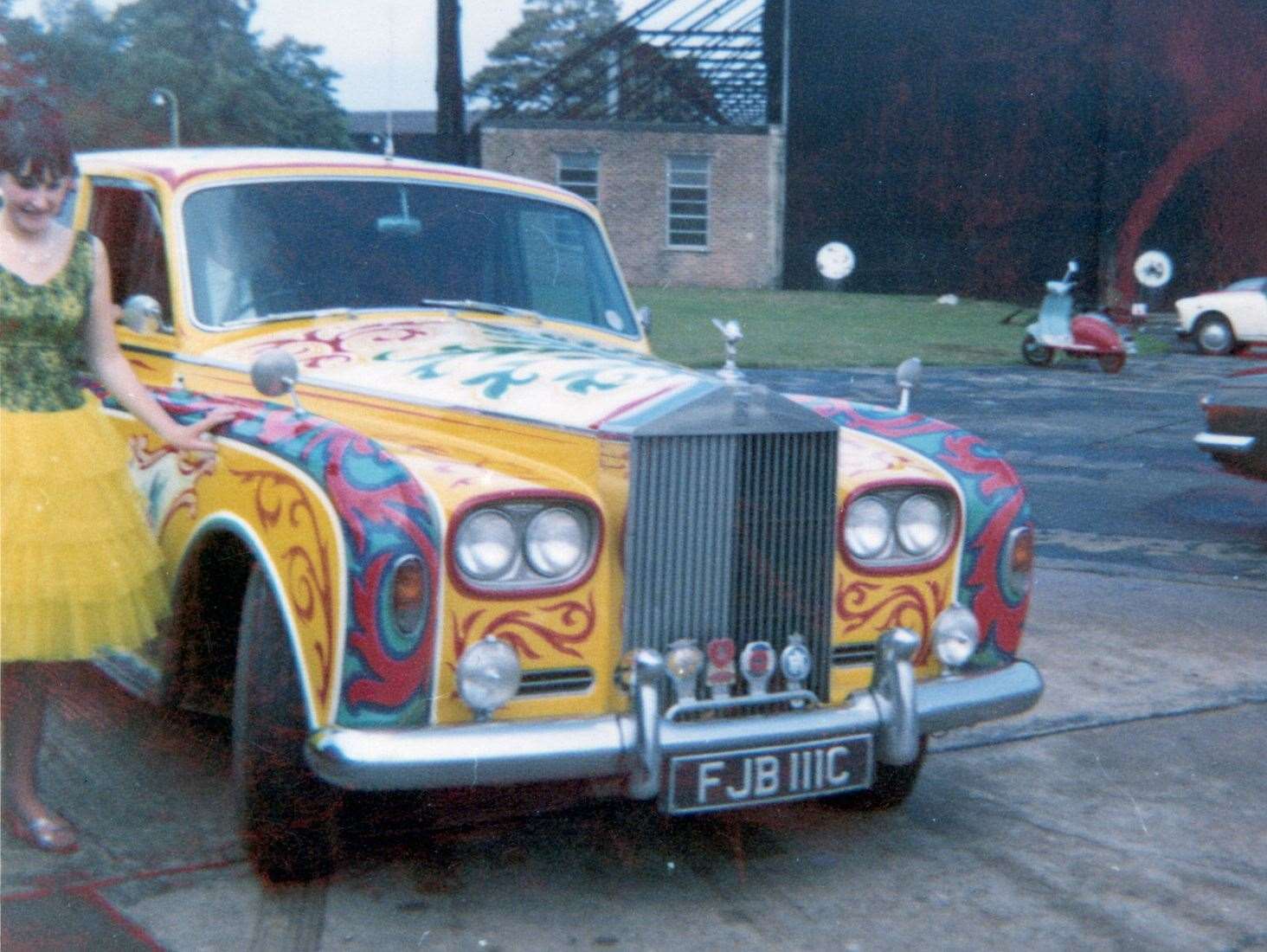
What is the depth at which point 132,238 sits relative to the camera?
4688 millimetres

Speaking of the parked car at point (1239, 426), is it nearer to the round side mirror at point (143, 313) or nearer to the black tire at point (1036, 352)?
the round side mirror at point (143, 313)

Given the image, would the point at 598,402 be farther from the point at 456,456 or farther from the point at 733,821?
the point at 733,821

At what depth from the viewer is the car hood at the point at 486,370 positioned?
3605mm

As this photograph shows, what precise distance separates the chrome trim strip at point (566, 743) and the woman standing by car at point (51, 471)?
2.46 ft

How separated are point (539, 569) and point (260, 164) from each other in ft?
6.16

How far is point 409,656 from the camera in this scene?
3195mm

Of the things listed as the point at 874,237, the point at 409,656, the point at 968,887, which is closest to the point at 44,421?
the point at 409,656

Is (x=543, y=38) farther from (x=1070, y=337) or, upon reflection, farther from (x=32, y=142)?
(x=32, y=142)

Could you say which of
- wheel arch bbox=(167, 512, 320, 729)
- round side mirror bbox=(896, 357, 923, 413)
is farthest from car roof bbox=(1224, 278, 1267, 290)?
wheel arch bbox=(167, 512, 320, 729)

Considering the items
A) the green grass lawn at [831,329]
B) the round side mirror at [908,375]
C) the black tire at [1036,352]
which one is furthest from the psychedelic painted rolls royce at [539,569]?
the black tire at [1036,352]

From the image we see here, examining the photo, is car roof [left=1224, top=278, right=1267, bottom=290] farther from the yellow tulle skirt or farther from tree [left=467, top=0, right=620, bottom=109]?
tree [left=467, top=0, right=620, bottom=109]

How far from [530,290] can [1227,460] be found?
464 cm

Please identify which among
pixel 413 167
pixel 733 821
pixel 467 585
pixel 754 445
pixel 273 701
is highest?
pixel 413 167

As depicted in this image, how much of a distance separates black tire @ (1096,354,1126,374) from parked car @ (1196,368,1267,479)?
9909mm
